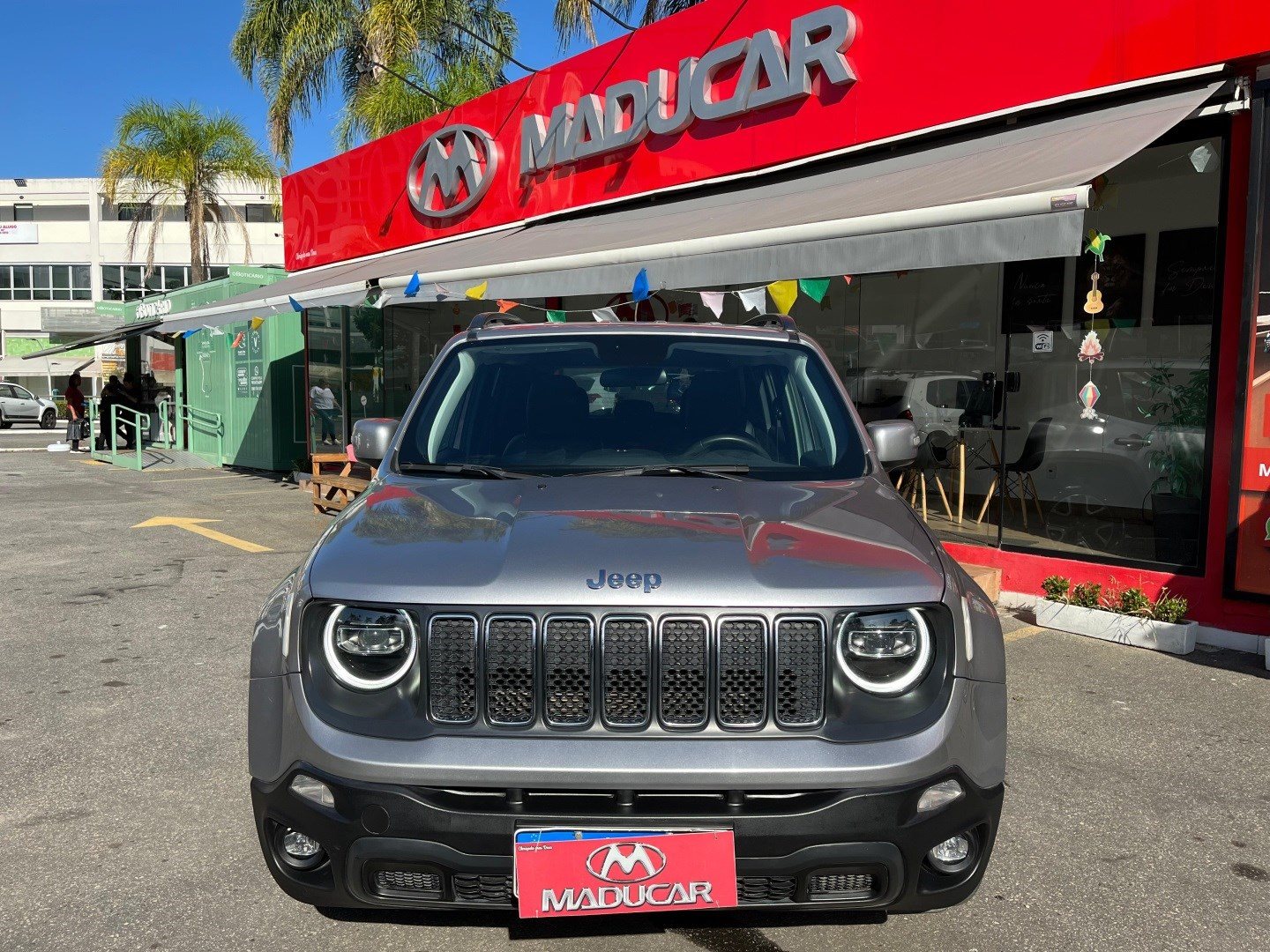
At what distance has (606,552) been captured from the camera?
2506 millimetres

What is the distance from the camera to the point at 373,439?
12.2 ft

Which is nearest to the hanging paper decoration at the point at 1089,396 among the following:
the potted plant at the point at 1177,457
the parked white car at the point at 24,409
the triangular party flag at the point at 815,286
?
the potted plant at the point at 1177,457

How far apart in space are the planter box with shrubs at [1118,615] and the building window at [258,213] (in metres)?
51.3

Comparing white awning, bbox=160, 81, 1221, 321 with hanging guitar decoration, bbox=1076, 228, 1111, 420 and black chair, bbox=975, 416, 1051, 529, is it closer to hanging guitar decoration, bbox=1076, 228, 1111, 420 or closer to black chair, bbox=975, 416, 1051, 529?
hanging guitar decoration, bbox=1076, 228, 1111, 420

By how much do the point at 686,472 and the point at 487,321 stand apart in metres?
1.38

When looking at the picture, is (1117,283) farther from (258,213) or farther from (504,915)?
(258,213)

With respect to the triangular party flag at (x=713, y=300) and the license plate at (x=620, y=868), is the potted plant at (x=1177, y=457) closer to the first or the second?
the triangular party flag at (x=713, y=300)

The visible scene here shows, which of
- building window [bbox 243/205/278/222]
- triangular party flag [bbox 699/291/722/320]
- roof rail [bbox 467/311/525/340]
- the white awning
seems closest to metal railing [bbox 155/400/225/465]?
the white awning

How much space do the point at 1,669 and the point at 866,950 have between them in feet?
16.6

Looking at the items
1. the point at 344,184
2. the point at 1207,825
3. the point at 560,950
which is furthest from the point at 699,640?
the point at 344,184

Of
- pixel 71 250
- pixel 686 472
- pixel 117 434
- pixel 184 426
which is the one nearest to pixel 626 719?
pixel 686 472

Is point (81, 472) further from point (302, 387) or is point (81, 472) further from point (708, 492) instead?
point (708, 492)

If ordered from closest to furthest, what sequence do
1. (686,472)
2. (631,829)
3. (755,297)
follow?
(631,829)
(686,472)
(755,297)

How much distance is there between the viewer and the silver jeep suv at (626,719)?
2279 millimetres
